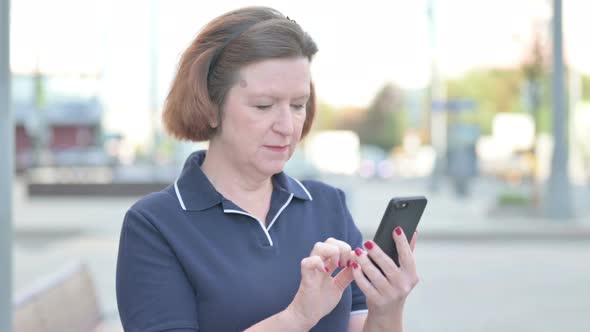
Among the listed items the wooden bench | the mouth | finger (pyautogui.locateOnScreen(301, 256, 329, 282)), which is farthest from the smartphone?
the wooden bench

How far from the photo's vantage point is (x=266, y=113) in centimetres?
227

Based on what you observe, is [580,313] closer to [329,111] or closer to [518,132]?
[518,132]

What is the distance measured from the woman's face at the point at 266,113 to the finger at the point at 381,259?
34cm

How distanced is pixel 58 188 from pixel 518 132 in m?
21.4

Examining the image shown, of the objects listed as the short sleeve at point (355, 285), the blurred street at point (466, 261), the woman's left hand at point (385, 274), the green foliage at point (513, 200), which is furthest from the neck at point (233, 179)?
the green foliage at point (513, 200)

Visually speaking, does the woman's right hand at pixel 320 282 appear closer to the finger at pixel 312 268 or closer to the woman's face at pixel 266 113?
the finger at pixel 312 268

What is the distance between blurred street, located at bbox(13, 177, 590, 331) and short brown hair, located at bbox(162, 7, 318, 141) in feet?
13.3

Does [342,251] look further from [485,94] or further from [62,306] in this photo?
[485,94]

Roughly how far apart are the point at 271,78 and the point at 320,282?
0.49 metres

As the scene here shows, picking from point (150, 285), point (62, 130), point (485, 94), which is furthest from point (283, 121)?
point (485, 94)

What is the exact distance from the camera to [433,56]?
27.8 m

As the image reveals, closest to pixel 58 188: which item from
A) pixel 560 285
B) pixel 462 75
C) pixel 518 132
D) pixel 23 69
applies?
pixel 560 285

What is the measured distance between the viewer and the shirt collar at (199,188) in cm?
231

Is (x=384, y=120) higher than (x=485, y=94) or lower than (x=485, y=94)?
lower
